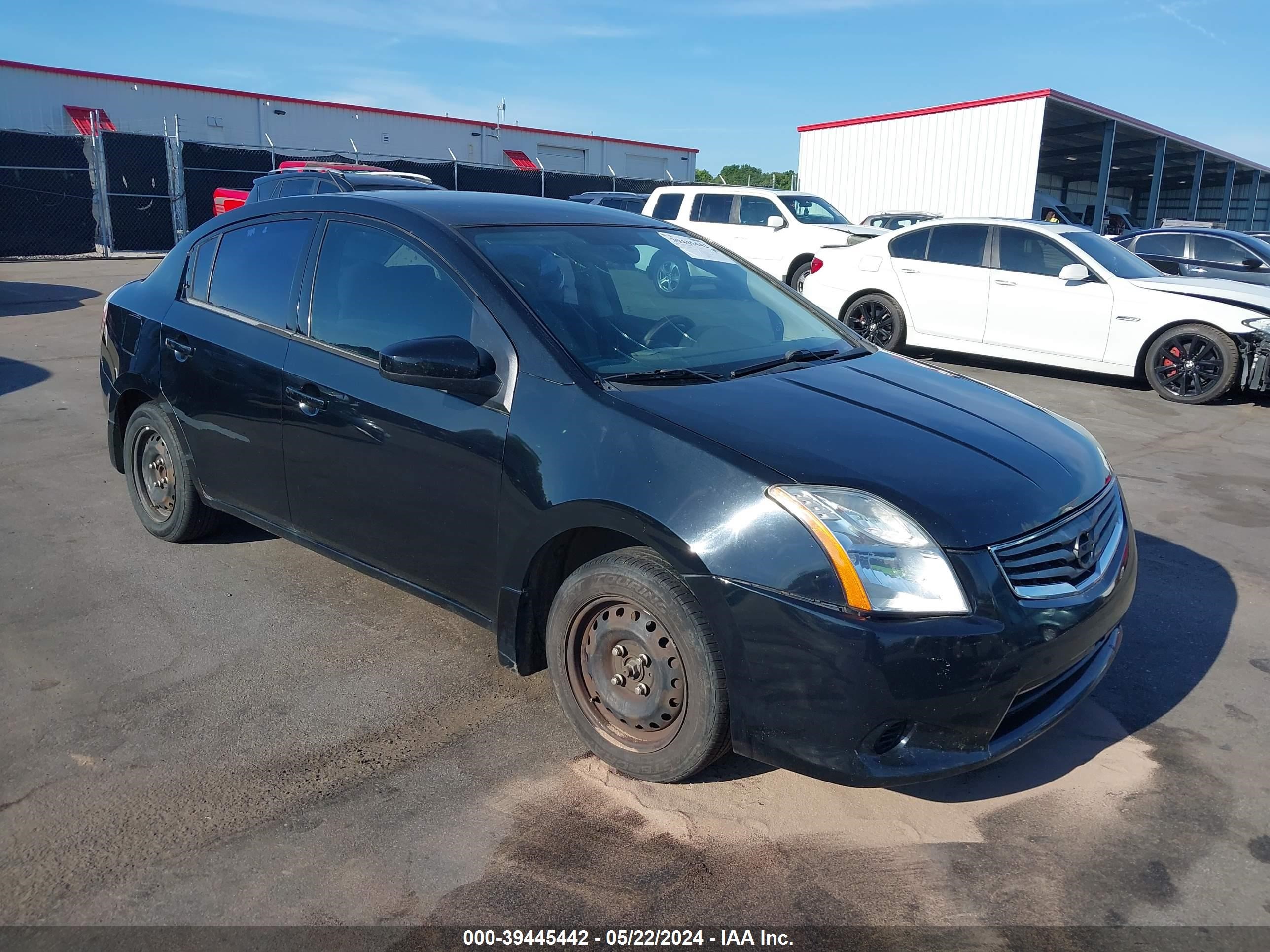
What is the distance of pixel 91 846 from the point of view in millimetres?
2646

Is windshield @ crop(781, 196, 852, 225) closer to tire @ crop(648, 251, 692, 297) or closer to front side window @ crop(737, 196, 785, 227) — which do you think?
front side window @ crop(737, 196, 785, 227)

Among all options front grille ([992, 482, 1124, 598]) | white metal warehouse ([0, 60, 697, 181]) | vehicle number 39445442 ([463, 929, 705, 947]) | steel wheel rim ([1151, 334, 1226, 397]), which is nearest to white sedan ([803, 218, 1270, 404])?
steel wheel rim ([1151, 334, 1226, 397])

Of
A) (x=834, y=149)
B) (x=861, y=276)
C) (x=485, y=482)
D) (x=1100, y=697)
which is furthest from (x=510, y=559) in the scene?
(x=834, y=149)

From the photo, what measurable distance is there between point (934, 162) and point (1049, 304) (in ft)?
63.2

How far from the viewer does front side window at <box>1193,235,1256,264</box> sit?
12.9 metres

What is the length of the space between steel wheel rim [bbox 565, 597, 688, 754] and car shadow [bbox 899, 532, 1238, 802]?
0.78 metres

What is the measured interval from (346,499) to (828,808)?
205cm

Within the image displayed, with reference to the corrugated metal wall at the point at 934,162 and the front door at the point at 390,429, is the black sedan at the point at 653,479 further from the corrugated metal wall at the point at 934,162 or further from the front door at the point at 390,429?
the corrugated metal wall at the point at 934,162

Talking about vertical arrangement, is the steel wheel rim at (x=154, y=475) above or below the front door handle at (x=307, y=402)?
below

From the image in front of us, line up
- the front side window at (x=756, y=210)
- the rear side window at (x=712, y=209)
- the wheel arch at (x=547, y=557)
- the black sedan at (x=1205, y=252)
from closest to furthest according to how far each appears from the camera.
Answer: the wheel arch at (x=547, y=557)
the black sedan at (x=1205, y=252)
the front side window at (x=756, y=210)
the rear side window at (x=712, y=209)

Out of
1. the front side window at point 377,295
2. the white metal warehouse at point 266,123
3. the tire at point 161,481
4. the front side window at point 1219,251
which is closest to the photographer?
the front side window at point 377,295

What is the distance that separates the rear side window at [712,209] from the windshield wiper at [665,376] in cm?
1235

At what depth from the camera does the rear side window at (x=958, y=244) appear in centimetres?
1045

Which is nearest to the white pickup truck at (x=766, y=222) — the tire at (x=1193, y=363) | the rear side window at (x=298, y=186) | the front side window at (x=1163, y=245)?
the front side window at (x=1163, y=245)
